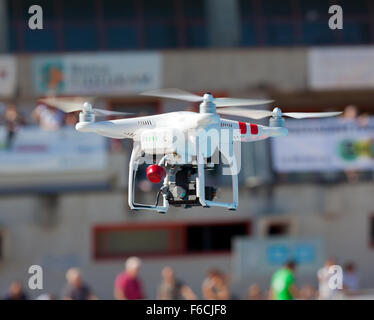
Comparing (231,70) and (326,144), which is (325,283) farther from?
(231,70)

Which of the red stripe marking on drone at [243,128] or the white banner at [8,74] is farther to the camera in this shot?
the white banner at [8,74]

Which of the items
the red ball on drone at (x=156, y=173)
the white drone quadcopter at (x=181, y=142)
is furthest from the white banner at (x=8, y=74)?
the red ball on drone at (x=156, y=173)

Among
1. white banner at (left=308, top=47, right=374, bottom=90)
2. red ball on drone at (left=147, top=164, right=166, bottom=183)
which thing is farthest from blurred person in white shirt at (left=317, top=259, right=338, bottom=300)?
red ball on drone at (left=147, top=164, right=166, bottom=183)

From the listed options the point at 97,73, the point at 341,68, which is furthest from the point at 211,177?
the point at 341,68

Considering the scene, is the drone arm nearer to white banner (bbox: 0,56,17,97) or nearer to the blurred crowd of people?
the blurred crowd of people

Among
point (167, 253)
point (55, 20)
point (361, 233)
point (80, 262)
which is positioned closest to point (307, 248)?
point (361, 233)

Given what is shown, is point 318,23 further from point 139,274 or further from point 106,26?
point 139,274

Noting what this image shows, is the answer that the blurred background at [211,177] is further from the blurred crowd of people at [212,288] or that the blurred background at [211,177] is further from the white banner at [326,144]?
the blurred crowd of people at [212,288]
